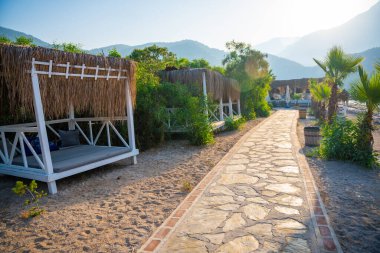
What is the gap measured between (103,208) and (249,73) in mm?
15189

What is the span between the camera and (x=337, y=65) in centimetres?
927

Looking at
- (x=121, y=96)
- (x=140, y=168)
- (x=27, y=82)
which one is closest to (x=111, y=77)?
(x=121, y=96)

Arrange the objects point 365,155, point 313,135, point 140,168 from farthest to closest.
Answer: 1. point 313,135
2. point 140,168
3. point 365,155

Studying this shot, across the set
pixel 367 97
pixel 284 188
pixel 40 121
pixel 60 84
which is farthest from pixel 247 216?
pixel 367 97

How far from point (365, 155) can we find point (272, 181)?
2.52m

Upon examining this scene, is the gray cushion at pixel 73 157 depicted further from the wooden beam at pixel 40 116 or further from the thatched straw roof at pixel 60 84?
the thatched straw roof at pixel 60 84

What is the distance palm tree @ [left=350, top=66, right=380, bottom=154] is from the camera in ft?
16.5

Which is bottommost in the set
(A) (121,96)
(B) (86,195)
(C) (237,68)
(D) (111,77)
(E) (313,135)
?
(B) (86,195)

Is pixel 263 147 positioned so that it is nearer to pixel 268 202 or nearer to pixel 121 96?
pixel 268 202

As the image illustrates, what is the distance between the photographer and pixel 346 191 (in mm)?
3721

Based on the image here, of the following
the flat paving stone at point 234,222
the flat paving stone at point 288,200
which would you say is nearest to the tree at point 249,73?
the flat paving stone at point 288,200

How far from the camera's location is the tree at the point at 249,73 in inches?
640

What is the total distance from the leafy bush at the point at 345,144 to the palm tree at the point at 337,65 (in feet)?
15.2

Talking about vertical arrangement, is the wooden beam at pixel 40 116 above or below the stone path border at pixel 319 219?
above
